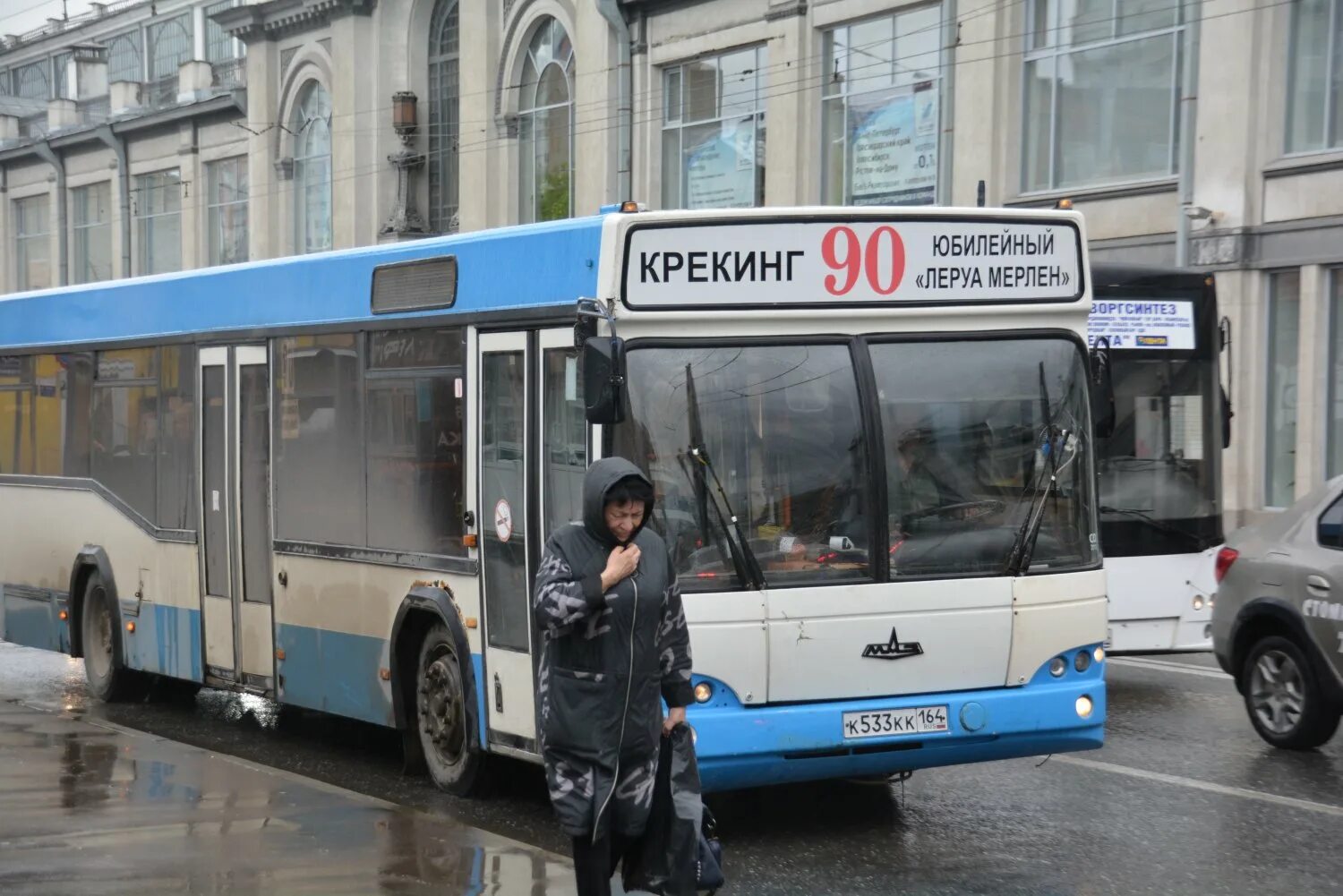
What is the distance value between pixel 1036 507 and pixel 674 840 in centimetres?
292

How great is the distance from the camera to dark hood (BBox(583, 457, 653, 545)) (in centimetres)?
598

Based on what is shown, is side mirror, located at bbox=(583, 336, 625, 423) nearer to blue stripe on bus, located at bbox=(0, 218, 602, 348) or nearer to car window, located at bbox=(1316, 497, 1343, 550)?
blue stripe on bus, located at bbox=(0, 218, 602, 348)

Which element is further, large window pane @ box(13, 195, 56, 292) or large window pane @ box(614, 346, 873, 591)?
large window pane @ box(13, 195, 56, 292)

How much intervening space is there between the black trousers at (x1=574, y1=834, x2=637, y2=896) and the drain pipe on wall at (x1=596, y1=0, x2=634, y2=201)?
1099 inches

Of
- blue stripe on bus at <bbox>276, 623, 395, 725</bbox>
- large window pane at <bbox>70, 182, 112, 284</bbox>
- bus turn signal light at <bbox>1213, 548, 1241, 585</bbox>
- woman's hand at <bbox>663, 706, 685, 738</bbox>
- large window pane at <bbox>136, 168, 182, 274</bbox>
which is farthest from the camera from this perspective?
large window pane at <bbox>70, 182, 112, 284</bbox>

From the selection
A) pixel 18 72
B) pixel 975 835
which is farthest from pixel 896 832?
pixel 18 72

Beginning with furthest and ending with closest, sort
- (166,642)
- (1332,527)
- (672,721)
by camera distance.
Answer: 1. (166,642)
2. (1332,527)
3. (672,721)

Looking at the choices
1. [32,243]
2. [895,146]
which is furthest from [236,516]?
[32,243]

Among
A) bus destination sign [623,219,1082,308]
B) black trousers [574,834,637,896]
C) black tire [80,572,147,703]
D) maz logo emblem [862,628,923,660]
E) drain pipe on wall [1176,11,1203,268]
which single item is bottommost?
black tire [80,572,147,703]

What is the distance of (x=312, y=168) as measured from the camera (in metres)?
43.2

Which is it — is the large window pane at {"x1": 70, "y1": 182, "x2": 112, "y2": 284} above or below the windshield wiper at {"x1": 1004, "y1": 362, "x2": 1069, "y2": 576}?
above

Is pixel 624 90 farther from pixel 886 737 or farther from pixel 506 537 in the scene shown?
pixel 886 737

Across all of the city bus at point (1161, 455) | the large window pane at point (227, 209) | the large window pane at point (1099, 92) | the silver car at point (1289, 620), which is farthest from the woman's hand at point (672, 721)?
the large window pane at point (227, 209)

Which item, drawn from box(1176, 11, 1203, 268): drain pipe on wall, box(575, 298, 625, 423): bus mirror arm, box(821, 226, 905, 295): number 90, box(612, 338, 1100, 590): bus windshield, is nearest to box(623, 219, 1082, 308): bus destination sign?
box(821, 226, 905, 295): number 90
